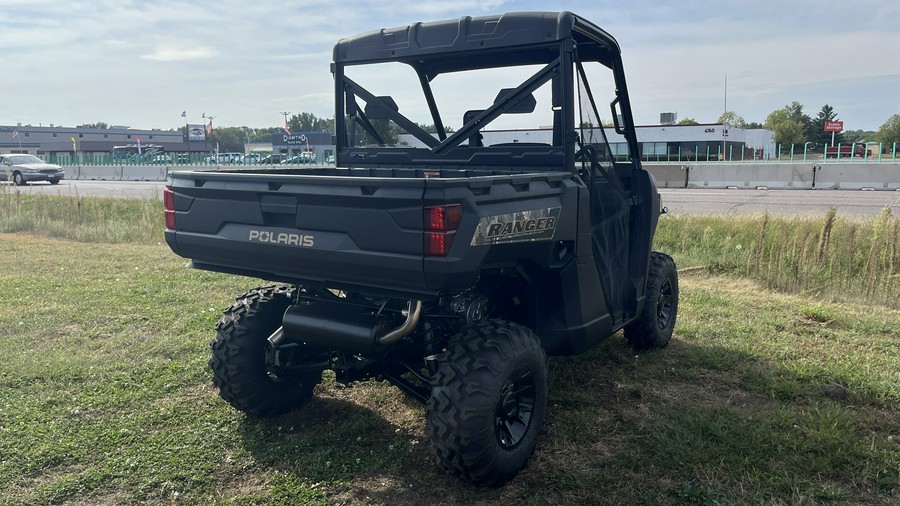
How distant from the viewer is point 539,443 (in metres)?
3.81

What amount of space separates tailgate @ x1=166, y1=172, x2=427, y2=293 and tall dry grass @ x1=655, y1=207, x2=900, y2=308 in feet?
19.5

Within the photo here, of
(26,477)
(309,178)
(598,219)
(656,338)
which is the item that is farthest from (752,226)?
(26,477)

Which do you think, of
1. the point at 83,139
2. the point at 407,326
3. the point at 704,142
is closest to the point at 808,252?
the point at 407,326

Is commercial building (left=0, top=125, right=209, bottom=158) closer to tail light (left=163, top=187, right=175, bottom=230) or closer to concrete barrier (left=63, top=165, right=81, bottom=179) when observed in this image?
concrete barrier (left=63, top=165, right=81, bottom=179)

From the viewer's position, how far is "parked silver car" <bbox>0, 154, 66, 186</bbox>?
90.1ft

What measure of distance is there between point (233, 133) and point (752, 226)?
112974 mm

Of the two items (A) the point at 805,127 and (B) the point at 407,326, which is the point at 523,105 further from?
(A) the point at 805,127

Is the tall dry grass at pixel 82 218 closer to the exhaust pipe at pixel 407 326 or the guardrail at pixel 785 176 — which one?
the exhaust pipe at pixel 407 326

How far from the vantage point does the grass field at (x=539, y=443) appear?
11.0 feet

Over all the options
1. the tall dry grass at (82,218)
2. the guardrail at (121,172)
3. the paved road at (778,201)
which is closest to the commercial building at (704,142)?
the paved road at (778,201)

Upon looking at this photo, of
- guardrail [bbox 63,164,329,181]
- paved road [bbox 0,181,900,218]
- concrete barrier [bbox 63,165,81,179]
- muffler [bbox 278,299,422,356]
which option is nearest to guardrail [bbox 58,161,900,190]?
paved road [bbox 0,181,900,218]

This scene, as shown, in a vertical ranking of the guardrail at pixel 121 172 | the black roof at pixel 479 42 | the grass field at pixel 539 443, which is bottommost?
the grass field at pixel 539 443

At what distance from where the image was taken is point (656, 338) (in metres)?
5.18

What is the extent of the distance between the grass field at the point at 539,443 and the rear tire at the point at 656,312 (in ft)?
0.43
